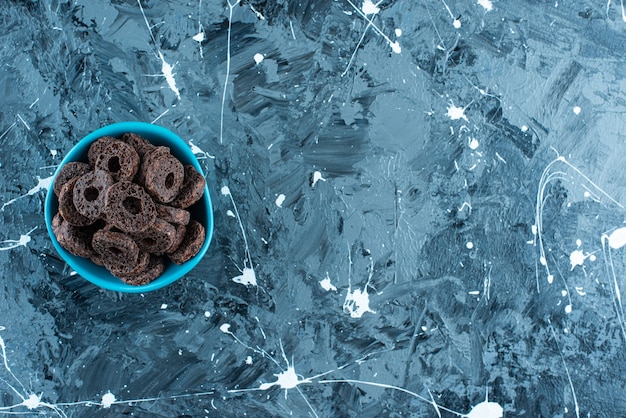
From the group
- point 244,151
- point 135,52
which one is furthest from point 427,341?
point 135,52

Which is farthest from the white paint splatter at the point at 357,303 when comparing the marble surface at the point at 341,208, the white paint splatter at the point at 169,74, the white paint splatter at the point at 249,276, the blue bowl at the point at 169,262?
the white paint splatter at the point at 169,74

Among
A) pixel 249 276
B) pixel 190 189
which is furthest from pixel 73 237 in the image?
pixel 249 276

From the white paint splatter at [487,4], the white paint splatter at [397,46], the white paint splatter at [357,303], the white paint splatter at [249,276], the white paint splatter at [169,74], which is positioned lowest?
the white paint splatter at [357,303]

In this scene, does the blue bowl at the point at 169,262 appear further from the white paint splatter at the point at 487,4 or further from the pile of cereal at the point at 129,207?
the white paint splatter at the point at 487,4

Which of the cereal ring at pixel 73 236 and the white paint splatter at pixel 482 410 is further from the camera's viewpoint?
the white paint splatter at pixel 482 410

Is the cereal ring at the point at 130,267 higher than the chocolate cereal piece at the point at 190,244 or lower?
lower

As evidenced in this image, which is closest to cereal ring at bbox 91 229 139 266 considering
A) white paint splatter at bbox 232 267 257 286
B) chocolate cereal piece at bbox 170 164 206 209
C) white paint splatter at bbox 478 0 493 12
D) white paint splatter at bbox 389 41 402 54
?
chocolate cereal piece at bbox 170 164 206 209

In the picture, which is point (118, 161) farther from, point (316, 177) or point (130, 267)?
point (316, 177)

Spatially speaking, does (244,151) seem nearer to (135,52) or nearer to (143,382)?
(135,52)
